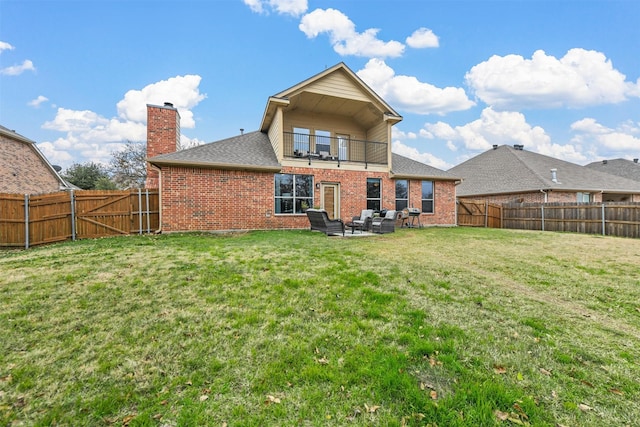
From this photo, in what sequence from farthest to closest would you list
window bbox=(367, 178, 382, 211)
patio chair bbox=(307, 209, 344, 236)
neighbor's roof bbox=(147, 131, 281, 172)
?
window bbox=(367, 178, 382, 211), neighbor's roof bbox=(147, 131, 281, 172), patio chair bbox=(307, 209, 344, 236)

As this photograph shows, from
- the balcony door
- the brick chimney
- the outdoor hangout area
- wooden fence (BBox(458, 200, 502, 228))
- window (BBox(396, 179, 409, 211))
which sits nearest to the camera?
the outdoor hangout area

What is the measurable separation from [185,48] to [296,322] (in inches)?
649

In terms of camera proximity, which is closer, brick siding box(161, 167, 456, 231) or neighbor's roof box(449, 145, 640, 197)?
brick siding box(161, 167, 456, 231)

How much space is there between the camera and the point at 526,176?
60.9 ft

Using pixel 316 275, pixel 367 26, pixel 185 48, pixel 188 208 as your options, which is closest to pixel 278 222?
pixel 188 208

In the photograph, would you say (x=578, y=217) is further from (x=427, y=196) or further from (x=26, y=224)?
(x=26, y=224)

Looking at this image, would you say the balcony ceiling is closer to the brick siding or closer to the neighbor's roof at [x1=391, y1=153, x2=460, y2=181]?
the neighbor's roof at [x1=391, y1=153, x2=460, y2=181]

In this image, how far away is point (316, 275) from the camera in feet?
15.3

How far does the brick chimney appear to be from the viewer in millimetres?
11750

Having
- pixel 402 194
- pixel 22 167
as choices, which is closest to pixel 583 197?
pixel 402 194

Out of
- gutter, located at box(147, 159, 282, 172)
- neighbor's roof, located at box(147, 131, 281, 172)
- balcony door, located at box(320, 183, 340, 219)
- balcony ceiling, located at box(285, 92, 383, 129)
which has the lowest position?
balcony door, located at box(320, 183, 340, 219)

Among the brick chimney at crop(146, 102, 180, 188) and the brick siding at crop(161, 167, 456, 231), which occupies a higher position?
the brick chimney at crop(146, 102, 180, 188)

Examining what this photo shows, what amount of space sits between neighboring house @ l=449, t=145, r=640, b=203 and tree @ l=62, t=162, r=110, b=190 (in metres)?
32.4

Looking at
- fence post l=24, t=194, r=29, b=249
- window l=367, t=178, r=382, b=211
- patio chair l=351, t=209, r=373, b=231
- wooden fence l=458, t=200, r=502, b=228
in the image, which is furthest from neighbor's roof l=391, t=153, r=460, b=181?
fence post l=24, t=194, r=29, b=249
